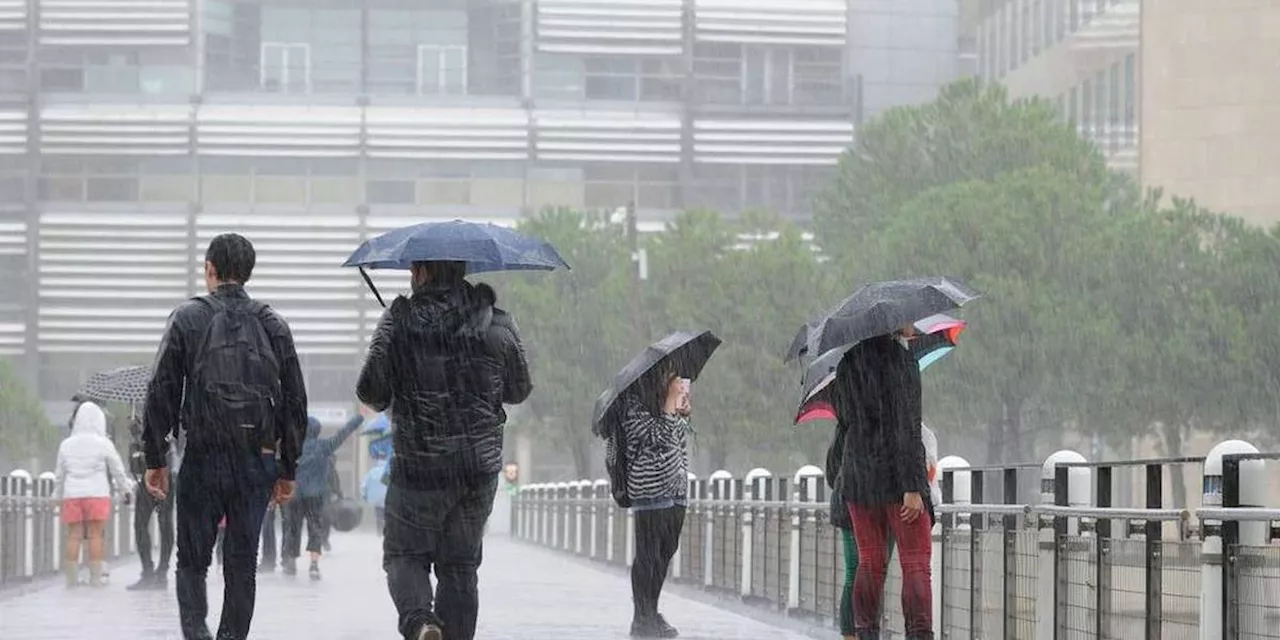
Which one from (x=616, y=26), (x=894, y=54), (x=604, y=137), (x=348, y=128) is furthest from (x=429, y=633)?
(x=894, y=54)

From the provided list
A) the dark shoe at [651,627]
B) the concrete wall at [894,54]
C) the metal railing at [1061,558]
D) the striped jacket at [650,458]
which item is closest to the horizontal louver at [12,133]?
the concrete wall at [894,54]

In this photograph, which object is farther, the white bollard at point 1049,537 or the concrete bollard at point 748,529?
the concrete bollard at point 748,529

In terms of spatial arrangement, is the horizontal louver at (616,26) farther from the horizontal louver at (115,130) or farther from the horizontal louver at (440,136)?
the horizontal louver at (115,130)

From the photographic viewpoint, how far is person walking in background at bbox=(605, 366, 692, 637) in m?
16.9

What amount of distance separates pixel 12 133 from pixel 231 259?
9430cm

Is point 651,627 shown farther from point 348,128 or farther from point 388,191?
point 388,191

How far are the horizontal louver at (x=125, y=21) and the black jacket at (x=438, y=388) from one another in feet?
315

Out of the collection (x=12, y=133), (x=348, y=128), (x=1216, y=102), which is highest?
(x=348, y=128)

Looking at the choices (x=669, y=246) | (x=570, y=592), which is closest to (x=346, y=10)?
(x=669, y=246)

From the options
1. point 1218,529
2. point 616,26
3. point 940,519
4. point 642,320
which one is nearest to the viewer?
point 1218,529

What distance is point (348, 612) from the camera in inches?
781

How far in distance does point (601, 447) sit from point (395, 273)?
15139 millimetres

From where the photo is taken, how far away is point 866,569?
Answer: 38.7ft

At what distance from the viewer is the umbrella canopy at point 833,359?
1299 centimetres
